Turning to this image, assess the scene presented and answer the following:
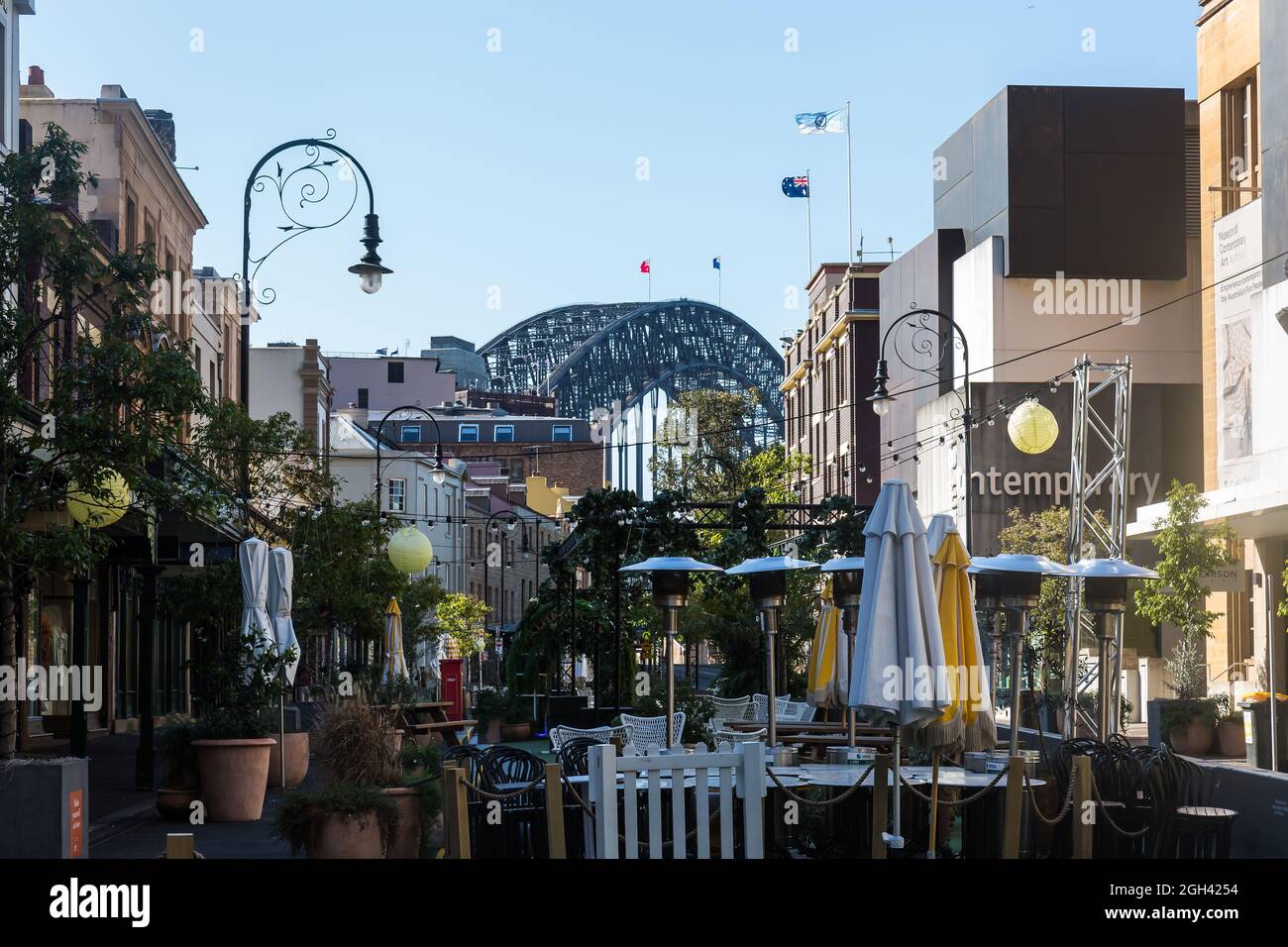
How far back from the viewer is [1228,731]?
24672 mm

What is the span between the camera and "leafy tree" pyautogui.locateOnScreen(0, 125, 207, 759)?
11.1 meters

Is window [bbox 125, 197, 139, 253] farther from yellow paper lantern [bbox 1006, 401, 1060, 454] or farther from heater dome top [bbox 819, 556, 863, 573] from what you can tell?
heater dome top [bbox 819, 556, 863, 573]

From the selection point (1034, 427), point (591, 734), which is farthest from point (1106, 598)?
point (1034, 427)

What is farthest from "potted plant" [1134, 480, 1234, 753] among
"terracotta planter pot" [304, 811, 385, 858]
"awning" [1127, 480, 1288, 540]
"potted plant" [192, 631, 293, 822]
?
"terracotta planter pot" [304, 811, 385, 858]

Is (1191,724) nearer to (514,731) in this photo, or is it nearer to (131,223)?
(514,731)

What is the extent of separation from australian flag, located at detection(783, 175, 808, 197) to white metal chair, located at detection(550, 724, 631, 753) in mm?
52180

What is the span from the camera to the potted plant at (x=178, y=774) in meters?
15.5

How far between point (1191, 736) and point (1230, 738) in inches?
29.6

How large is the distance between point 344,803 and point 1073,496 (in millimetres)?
15361

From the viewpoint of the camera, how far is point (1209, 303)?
32.3 meters

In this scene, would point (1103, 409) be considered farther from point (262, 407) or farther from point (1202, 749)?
point (262, 407)

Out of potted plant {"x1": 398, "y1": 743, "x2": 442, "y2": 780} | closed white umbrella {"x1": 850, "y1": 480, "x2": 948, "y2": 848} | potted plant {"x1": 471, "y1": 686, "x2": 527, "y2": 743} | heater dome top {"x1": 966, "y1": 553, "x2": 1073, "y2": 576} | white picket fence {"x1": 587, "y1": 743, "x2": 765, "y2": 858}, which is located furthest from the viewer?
potted plant {"x1": 471, "y1": 686, "x2": 527, "y2": 743}
